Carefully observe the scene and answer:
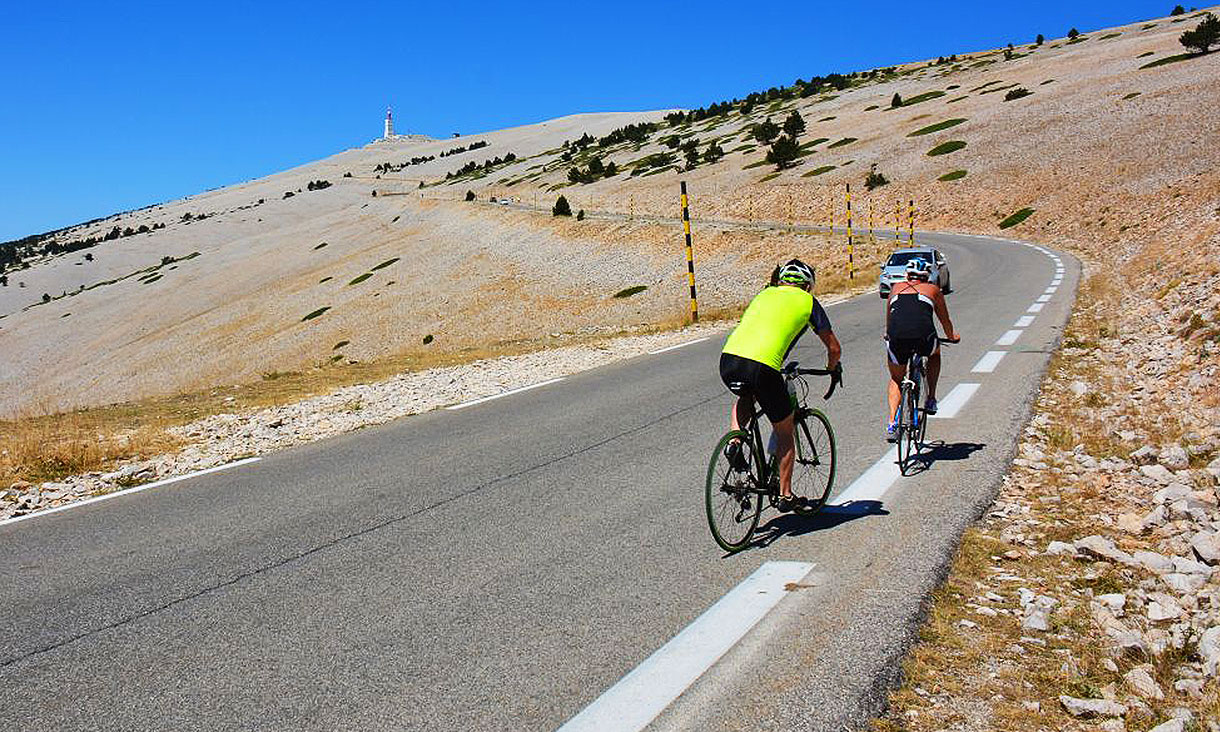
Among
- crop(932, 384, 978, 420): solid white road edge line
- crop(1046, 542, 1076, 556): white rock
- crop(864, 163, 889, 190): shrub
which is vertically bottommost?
crop(932, 384, 978, 420): solid white road edge line

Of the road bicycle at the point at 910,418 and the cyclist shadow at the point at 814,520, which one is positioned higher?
the road bicycle at the point at 910,418

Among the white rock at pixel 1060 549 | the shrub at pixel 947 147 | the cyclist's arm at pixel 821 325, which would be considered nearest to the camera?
the white rock at pixel 1060 549

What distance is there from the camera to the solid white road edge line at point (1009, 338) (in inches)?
521

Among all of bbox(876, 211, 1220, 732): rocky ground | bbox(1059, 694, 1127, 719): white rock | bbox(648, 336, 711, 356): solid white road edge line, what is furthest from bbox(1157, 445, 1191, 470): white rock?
bbox(648, 336, 711, 356): solid white road edge line

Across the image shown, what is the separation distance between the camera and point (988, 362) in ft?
38.2

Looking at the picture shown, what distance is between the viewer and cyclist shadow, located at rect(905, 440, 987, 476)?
6.98 m

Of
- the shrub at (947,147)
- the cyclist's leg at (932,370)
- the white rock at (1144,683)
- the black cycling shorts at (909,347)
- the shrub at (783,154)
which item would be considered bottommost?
the white rock at (1144,683)

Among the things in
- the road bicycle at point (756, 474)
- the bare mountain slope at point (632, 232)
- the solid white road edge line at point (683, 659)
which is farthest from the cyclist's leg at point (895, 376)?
the bare mountain slope at point (632, 232)

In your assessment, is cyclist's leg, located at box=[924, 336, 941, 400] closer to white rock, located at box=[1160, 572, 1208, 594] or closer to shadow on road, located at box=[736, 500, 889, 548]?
shadow on road, located at box=[736, 500, 889, 548]

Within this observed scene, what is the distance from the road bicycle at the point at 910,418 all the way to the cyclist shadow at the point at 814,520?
3.02 ft

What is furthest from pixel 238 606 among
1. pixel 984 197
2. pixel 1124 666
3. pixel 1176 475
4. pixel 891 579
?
pixel 984 197

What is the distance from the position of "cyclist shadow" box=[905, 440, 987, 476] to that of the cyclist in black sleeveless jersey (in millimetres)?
361

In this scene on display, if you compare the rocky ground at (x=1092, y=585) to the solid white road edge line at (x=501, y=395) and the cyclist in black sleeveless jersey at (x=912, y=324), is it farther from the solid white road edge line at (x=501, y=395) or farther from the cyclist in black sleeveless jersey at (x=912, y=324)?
the solid white road edge line at (x=501, y=395)

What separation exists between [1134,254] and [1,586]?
1220 inches
